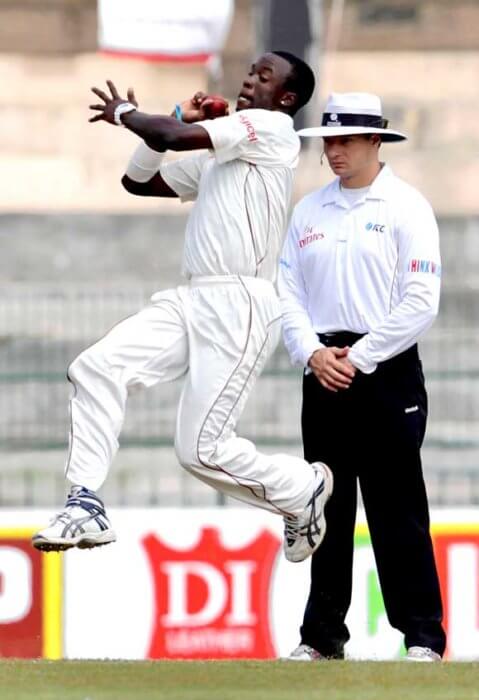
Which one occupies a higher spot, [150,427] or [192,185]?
[192,185]

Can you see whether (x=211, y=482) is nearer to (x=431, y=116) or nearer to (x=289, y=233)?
(x=289, y=233)

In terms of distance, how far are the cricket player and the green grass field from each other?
23.9 inches

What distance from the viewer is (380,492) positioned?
6.53 metres

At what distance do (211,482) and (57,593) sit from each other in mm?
3034

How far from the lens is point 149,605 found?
30.6ft

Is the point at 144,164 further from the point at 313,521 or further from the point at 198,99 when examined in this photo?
the point at 313,521

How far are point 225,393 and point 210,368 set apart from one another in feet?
0.32

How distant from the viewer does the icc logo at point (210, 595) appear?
9.29m

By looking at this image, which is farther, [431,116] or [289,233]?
[431,116]

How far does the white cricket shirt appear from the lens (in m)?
6.41

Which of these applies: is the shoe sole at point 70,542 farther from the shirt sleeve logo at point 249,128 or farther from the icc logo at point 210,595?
the icc logo at point 210,595

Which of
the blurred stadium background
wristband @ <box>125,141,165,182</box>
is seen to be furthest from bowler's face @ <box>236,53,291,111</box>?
the blurred stadium background

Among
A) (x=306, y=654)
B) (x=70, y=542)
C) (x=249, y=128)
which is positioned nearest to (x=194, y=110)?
(x=249, y=128)

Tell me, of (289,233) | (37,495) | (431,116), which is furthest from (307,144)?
(289,233)
